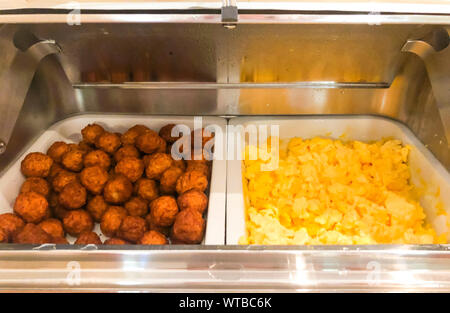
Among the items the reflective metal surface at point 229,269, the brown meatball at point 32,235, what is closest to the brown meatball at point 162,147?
the brown meatball at point 32,235

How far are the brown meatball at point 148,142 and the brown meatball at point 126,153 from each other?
3 centimetres

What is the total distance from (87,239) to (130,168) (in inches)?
16.1

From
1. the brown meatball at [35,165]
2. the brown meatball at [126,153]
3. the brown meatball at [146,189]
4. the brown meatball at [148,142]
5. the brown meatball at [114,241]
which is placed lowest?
the brown meatball at [114,241]

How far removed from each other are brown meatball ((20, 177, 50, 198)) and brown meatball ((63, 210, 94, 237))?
200 mm

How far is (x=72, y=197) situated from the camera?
1680mm

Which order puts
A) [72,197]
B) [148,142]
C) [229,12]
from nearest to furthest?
[229,12] → [72,197] → [148,142]

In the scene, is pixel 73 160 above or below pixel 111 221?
above

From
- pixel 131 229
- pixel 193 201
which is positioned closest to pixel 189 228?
pixel 193 201

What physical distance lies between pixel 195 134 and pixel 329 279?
1.04 m

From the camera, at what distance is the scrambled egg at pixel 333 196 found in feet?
5.43

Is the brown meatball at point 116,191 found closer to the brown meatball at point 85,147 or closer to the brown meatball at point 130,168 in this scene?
the brown meatball at point 130,168

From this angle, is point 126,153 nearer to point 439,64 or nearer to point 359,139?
point 359,139

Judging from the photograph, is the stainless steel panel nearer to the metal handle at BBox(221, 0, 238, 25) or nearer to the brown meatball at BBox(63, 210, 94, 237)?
the metal handle at BBox(221, 0, 238, 25)

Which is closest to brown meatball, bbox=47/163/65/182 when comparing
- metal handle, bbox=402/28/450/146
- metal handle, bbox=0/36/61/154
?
metal handle, bbox=0/36/61/154
